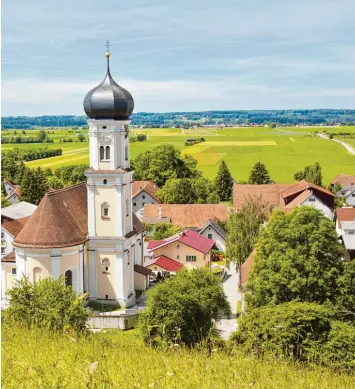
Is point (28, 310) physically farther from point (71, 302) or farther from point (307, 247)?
point (307, 247)

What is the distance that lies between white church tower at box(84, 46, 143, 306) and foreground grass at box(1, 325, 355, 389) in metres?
18.3

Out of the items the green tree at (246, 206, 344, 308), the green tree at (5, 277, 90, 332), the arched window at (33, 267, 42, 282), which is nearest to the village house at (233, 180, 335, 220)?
the arched window at (33, 267, 42, 282)

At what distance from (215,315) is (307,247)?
14.9 feet

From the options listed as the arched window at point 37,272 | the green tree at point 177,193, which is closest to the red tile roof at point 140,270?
the arched window at point 37,272

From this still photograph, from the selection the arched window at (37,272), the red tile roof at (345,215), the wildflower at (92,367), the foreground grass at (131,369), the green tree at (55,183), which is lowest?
the green tree at (55,183)

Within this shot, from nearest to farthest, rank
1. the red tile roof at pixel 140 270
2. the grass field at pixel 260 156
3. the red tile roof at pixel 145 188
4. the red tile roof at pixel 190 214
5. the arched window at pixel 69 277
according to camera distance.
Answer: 1. the arched window at pixel 69 277
2. the red tile roof at pixel 140 270
3. the red tile roof at pixel 190 214
4. the red tile roof at pixel 145 188
5. the grass field at pixel 260 156

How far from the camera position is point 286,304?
62.8ft

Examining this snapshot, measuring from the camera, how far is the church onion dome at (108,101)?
26.7m

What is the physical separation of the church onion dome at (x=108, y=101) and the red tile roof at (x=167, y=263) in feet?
36.1

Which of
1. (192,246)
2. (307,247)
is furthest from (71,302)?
(192,246)

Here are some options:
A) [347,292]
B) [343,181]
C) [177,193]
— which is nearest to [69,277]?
[347,292]

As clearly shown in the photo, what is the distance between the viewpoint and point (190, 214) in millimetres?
48625

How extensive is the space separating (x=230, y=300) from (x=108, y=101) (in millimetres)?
12157

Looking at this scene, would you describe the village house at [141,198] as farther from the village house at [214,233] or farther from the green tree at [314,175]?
the green tree at [314,175]
